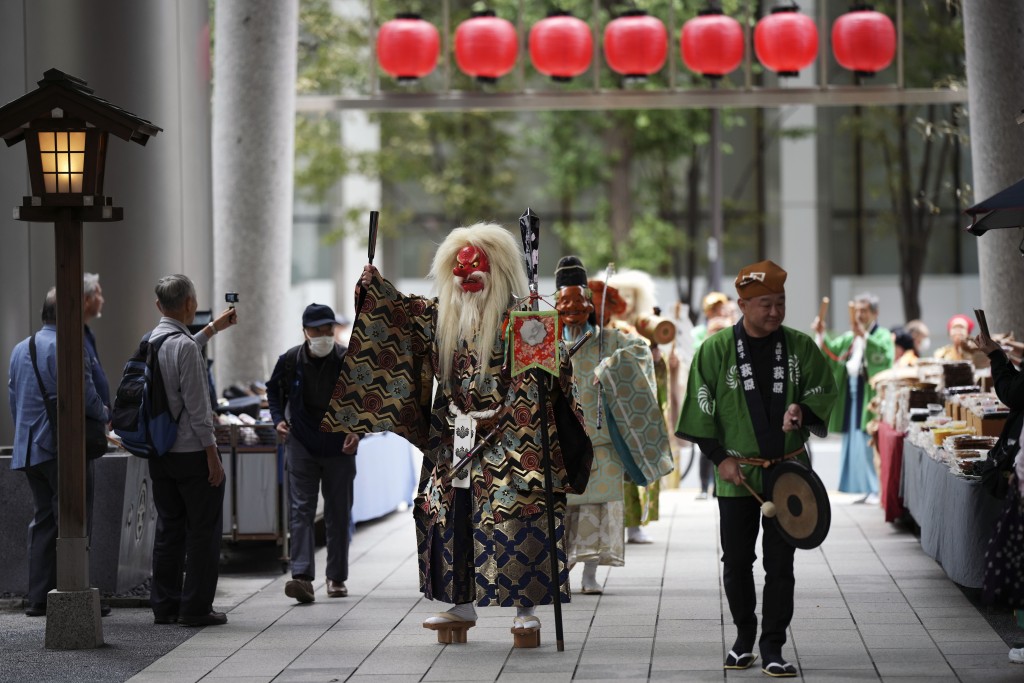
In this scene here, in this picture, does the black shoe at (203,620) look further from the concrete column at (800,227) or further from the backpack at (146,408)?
the concrete column at (800,227)

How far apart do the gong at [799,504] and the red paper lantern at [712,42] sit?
7068 millimetres

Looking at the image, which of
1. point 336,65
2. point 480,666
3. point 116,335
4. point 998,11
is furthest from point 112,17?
point 336,65

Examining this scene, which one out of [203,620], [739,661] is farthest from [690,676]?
[203,620]

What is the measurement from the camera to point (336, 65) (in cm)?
2050

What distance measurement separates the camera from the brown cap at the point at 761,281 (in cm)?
595

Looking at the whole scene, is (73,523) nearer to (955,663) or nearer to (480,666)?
(480,666)

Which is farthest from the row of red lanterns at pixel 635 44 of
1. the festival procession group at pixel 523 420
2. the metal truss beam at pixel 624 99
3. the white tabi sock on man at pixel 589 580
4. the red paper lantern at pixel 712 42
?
the festival procession group at pixel 523 420

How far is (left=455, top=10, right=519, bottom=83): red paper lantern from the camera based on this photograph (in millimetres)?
12297

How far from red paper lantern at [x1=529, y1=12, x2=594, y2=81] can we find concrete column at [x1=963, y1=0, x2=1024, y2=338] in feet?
11.8

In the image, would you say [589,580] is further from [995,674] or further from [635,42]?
[635,42]

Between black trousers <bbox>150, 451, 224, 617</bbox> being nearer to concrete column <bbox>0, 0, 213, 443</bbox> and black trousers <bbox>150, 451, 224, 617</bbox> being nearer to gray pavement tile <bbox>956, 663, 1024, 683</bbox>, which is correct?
concrete column <bbox>0, 0, 213, 443</bbox>

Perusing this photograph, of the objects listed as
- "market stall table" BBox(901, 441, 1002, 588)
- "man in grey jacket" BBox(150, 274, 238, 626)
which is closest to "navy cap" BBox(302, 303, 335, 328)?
"man in grey jacket" BBox(150, 274, 238, 626)

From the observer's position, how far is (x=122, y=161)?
8.77m

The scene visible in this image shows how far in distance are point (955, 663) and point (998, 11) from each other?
5035 millimetres
